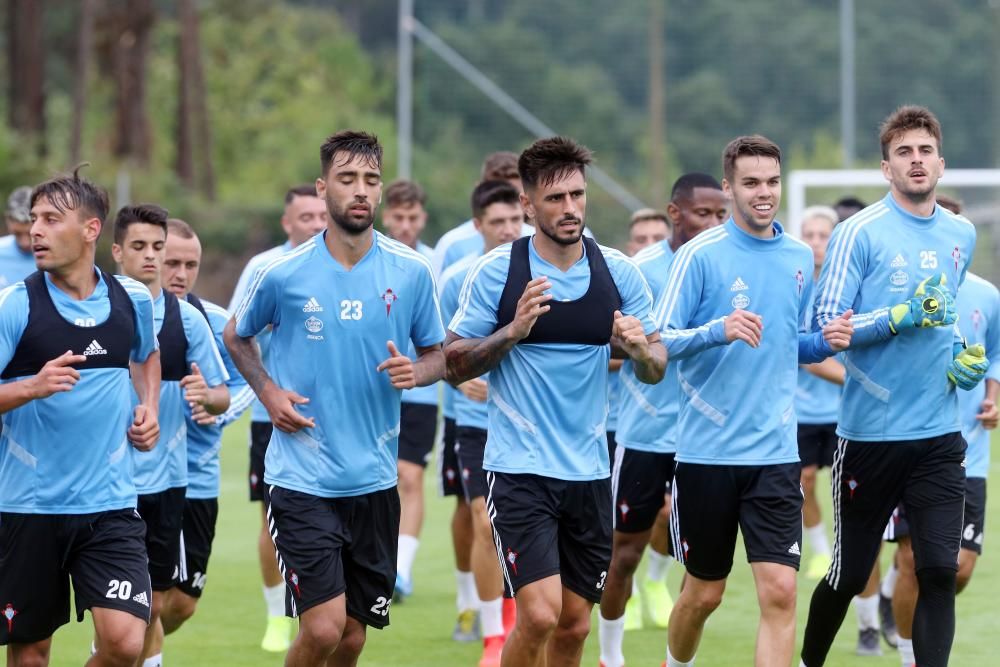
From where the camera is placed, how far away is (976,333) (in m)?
8.73

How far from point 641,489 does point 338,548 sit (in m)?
2.46

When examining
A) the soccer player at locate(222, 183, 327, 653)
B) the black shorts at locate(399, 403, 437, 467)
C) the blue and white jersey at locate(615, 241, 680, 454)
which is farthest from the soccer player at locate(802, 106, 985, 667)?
the black shorts at locate(399, 403, 437, 467)

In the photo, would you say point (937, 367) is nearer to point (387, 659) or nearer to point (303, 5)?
point (387, 659)

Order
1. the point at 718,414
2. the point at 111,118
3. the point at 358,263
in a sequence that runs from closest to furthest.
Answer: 1. the point at 358,263
2. the point at 718,414
3. the point at 111,118

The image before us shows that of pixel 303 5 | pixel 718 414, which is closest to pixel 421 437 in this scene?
pixel 718 414

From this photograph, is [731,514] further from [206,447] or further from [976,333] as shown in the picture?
[206,447]

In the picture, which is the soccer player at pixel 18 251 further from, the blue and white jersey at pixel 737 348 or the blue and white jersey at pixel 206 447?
the blue and white jersey at pixel 737 348

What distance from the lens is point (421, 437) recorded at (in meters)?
11.3

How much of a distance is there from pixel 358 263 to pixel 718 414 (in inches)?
69.4

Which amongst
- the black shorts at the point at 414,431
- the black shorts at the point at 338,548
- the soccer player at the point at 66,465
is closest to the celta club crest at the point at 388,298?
the black shorts at the point at 338,548

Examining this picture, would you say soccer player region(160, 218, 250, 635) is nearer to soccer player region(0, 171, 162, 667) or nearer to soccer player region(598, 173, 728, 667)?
soccer player region(0, 171, 162, 667)

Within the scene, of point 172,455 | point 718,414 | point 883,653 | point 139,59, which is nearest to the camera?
point 718,414

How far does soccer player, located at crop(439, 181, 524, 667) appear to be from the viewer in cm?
919

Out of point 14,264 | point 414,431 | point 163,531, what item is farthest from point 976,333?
point 14,264
